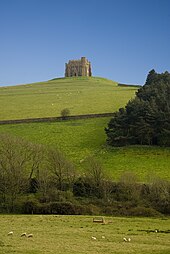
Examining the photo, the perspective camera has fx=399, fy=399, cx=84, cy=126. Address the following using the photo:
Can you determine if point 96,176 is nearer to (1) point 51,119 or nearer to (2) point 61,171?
(2) point 61,171

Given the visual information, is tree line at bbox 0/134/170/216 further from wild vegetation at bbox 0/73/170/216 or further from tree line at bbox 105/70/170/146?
tree line at bbox 105/70/170/146

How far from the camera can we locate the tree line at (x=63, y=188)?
4422 cm

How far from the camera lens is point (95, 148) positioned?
6919cm

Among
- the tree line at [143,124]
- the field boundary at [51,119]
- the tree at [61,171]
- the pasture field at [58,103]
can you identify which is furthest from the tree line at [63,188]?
the pasture field at [58,103]

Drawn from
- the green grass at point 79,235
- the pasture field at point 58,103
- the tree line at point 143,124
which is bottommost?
the green grass at point 79,235

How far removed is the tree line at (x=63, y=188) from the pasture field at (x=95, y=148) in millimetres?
3791

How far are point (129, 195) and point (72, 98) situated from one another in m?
71.7

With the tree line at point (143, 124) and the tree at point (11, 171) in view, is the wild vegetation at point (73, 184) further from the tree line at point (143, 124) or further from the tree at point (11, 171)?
the tree line at point (143, 124)

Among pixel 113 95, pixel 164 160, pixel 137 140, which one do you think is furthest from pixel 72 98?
pixel 164 160

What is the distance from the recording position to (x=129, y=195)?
46.1 metres

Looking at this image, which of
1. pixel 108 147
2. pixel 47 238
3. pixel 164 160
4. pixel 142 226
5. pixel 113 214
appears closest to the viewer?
pixel 47 238

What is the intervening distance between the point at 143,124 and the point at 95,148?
30.4 feet

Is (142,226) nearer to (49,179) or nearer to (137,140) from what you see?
(49,179)

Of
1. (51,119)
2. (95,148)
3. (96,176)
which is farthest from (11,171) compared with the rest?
(51,119)
